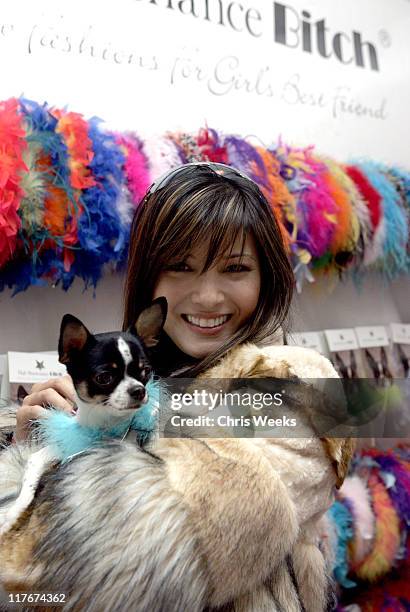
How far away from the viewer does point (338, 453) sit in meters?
0.88

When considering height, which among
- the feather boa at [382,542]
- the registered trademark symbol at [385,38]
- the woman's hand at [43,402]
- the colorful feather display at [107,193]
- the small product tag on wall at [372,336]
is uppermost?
the registered trademark symbol at [385,38]

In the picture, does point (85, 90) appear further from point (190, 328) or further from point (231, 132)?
point (190, 328)

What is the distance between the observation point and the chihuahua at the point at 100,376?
738mm

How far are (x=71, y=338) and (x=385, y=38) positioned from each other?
6.61 ft

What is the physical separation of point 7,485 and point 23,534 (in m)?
0.10

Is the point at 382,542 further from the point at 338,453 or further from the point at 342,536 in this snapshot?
the point at 338,453

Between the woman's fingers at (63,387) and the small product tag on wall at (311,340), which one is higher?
the woman's fingers at (63,387)

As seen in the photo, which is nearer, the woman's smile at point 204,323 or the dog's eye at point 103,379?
the dog's eye at point 103,379

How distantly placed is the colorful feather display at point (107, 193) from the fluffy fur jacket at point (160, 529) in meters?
0.64

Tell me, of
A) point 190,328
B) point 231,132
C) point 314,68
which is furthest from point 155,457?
point 314,68

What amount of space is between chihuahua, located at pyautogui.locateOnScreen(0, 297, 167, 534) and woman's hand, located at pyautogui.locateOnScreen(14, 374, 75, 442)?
0.15m

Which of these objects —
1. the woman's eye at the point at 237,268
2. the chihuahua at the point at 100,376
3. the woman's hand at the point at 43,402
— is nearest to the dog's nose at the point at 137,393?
the chihuahua at the point at 100,376

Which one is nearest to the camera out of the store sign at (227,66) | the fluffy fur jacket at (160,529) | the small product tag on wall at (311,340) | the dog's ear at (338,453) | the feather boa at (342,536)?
the fluffy fur jacket at (160,529)

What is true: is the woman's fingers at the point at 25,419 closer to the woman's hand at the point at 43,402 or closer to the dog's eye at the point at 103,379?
the woman's hand at the point at 43,402
